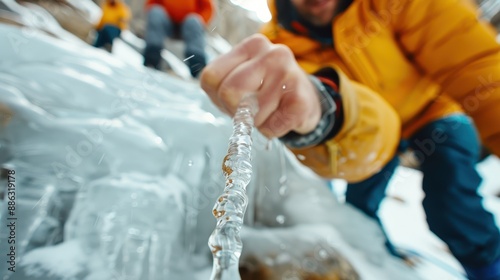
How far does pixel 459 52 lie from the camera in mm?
683

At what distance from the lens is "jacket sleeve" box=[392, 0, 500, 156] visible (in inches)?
24.9

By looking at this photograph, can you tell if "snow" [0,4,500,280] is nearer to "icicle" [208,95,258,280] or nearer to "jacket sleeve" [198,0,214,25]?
"icicle" [208,95,258,280]

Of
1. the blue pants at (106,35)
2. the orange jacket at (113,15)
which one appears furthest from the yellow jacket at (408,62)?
the orange jacket at (113,15)

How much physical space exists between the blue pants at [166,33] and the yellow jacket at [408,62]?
2.38 feet

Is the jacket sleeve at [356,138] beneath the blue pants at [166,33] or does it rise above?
above

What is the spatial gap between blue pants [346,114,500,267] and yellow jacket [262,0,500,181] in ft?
0.19

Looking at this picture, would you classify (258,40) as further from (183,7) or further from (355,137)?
(183,7)

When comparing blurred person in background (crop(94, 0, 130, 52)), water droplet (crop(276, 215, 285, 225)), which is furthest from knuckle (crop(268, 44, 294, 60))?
blurred person in background (crop(94, 0, 130, 52))

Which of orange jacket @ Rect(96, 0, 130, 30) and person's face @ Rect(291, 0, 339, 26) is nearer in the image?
person's face @ Rect(291, 0, 339, 26)

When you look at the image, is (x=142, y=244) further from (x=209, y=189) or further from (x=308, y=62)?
(x=308, y=62)

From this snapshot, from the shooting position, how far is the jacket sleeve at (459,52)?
633mm

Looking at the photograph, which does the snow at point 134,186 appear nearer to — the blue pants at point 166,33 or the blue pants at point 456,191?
the blue pants at point 456,191

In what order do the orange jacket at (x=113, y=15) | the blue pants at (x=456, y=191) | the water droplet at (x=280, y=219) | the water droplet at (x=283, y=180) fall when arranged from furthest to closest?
the orange jacket at (x=113, y=15) < the water droplet at (x=283, y=180) < the water droplet at (x=280, y=219) < the blue pants at (x=456, y=191)

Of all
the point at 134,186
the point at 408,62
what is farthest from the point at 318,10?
the point at 134,186
